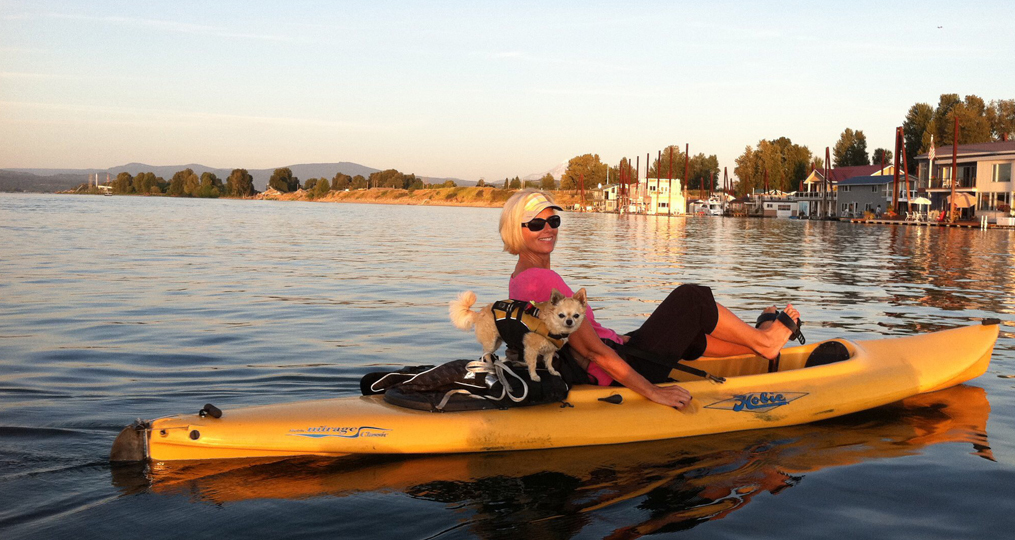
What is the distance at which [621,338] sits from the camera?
238 inches

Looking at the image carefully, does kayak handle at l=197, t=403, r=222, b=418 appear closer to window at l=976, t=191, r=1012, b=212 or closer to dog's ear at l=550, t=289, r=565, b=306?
dog's ear at l=550, t=289, r=565, b=306

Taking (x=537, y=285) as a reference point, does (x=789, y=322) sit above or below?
below

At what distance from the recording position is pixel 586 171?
159 meters

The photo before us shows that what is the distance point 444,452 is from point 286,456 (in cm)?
107

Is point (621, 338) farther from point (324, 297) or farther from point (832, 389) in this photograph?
point (324, 297)

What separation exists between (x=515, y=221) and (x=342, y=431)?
5.87 ft

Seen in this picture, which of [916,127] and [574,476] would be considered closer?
[574,476]

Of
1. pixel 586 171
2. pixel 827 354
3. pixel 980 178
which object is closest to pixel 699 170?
pixel 586 171

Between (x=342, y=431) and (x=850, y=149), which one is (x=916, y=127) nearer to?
(x=850, y=149)

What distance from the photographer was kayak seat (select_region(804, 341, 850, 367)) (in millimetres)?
7176

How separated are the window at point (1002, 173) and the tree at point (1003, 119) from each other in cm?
4081

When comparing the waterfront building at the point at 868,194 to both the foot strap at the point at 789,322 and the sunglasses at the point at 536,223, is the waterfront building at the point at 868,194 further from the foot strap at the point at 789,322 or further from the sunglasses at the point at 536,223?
the sunglasses at the point at 536,223

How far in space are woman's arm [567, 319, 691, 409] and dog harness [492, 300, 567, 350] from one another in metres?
0.16

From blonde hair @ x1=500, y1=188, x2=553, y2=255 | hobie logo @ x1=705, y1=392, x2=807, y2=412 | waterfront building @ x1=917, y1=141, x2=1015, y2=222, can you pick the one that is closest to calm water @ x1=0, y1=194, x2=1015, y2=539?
hobie logo @ x1=705, y1=392, x2=807, y2=412
